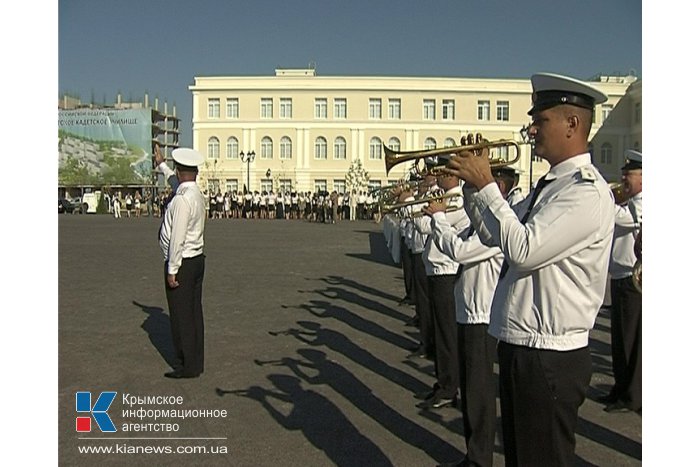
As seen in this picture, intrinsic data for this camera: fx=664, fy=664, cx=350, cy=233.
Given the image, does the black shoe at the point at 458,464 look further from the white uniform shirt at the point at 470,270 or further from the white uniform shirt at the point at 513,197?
the white uniform shirt at the point at 513,197

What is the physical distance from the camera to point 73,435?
4723 millimetres

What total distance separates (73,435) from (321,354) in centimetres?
306

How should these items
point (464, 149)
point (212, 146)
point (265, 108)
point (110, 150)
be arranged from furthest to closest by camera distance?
point (110, 150)
point (265, 108)
point (212, 146)
point (464, 149)

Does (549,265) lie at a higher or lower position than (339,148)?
lower

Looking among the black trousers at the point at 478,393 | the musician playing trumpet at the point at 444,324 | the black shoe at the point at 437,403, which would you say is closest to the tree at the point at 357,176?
the musician playing trumpet at the point at 444,324

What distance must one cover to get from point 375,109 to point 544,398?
31.1m

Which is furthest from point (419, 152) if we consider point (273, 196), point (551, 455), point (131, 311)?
point (273, 196)

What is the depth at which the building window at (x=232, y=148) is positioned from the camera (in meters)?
27.8

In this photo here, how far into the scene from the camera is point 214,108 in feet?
93.4

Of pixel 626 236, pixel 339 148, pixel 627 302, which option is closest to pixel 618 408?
pixel 627 302

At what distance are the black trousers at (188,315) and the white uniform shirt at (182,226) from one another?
122mm

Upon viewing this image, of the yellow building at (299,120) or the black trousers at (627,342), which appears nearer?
the black trousers at (627,342)

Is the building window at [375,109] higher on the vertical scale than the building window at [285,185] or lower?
higher

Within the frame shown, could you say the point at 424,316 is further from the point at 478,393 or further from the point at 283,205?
the point at 283,205
